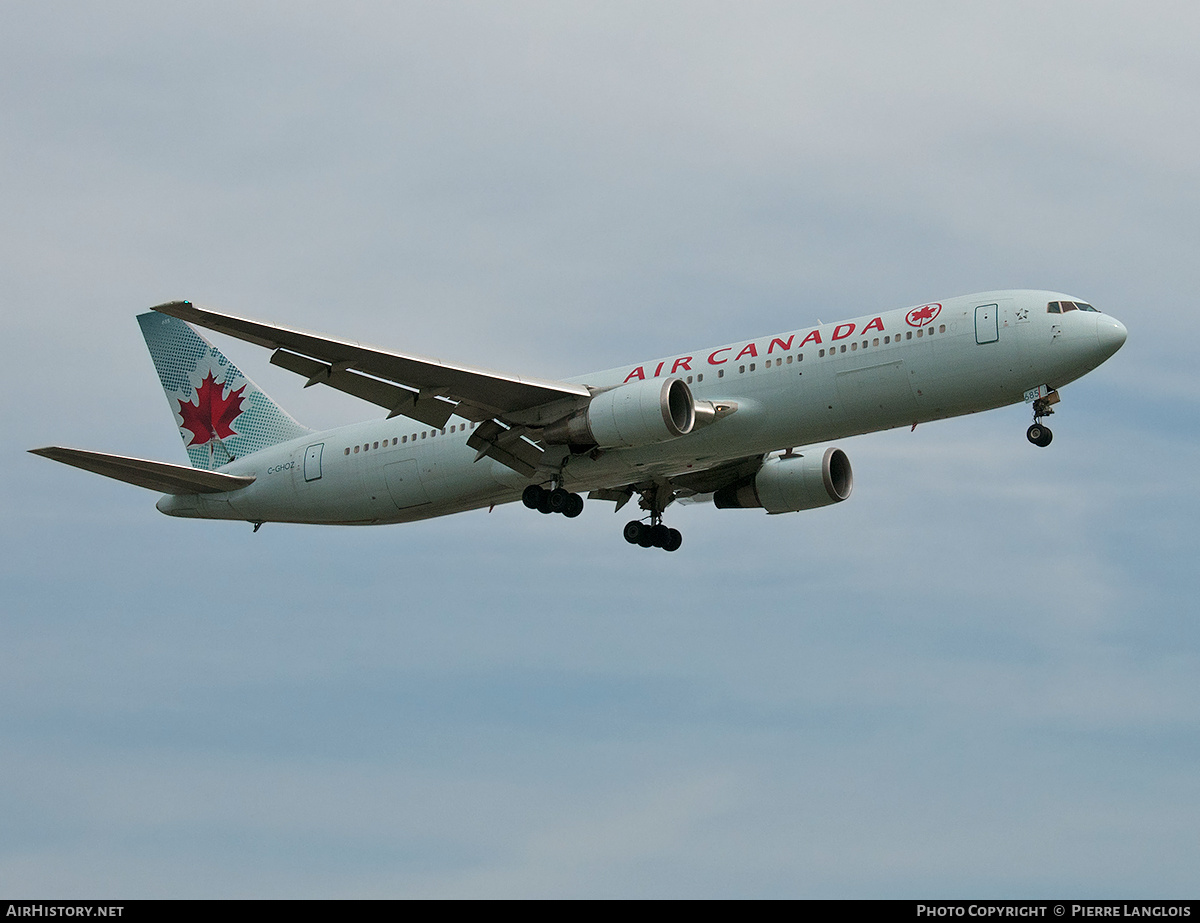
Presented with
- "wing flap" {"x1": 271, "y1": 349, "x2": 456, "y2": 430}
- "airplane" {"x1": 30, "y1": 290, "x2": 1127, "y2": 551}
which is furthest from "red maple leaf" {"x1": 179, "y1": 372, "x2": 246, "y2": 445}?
"wing flap" {"x1": 271, "y1": 349, "x2": 456, "y2": 430}

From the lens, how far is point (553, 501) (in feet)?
126

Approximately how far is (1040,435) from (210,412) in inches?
962

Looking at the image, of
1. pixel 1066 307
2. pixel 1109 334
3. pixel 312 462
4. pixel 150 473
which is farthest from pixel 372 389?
pixel 1109 334

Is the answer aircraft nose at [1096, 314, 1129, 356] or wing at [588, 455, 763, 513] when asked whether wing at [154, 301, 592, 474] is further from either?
aircraft nose at [1096, 314, 1129, 356]

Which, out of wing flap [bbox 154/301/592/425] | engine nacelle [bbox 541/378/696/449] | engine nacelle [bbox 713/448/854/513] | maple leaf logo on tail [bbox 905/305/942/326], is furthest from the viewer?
engine nacelle [bbox 713/448/854/513]

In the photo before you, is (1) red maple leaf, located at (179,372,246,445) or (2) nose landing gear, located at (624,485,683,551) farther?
(1) red maple leaf, located at (179,372,246,445)

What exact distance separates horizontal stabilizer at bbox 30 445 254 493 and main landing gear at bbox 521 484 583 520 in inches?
353

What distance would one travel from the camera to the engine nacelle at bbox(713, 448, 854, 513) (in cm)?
4162

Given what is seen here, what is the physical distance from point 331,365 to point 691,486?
12207 mm

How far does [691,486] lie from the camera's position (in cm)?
4297

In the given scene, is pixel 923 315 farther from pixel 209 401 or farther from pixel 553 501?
pixel 209 401

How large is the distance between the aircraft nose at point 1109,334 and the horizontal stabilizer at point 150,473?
75.4 ft

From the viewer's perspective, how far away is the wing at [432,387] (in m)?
34.2
